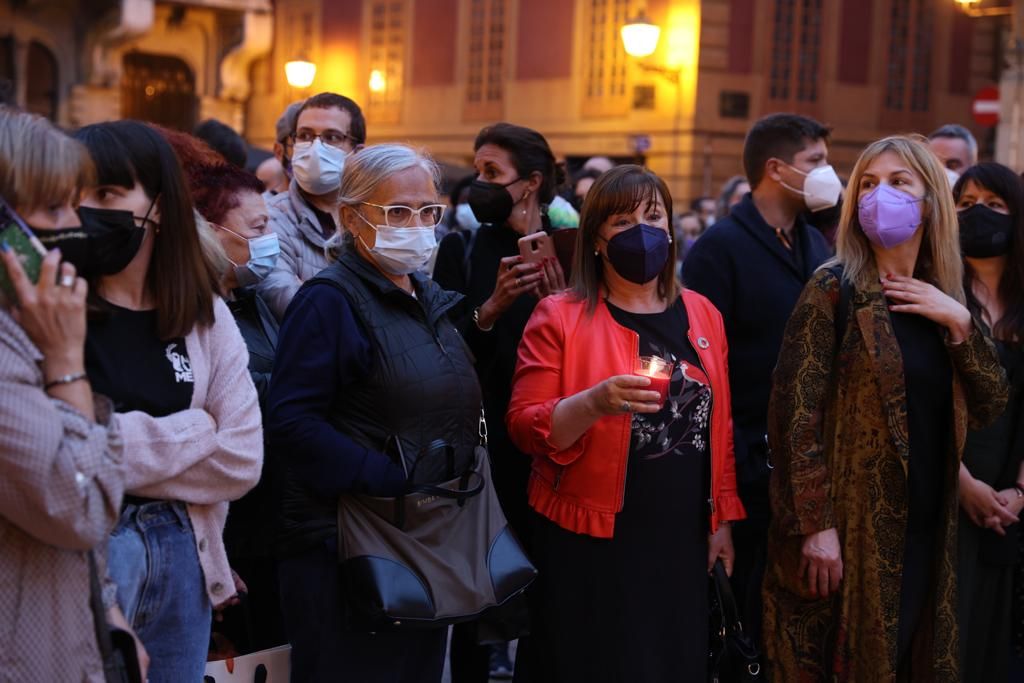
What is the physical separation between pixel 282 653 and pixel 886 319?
2.18 metres

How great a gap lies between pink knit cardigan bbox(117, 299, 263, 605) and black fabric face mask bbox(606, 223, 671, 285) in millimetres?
1297

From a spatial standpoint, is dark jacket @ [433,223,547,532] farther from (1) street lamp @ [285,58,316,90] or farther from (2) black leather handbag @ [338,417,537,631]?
(1) street lamp @ [285,58,316,90]

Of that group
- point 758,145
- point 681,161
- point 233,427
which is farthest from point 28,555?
point 681,161

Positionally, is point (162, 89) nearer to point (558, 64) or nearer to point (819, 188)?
point (558, 64)

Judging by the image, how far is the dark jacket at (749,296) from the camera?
→ 4672 millimetres

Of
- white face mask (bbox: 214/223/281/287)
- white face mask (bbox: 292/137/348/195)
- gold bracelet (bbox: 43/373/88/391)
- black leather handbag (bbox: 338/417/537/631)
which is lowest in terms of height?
black leather handbag (bbox: 338/417/537/631)

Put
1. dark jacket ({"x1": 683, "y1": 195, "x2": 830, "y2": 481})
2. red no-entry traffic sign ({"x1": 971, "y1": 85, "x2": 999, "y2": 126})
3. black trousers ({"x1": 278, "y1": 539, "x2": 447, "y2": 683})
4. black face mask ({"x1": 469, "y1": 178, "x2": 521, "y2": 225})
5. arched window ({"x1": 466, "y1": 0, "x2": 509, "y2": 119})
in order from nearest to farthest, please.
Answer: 1. black trousers ({"x1": 278, "y1": 539, "x2": 447, "y2": 683})
2. black face mask ({"x1": 469, "y1": 178, "x2": 521, "y2": 225})
3. dark jacket ({"x1": 683, "y1": 195, "x2": 830, "y2": 481})
4. red no-entry traffic sign ({"x1": 971, "y1": 85, "x2": 999, "y2": 126})
5. arched window ({"x1": 466, "y1": 0, "x2": 509, "y2": 119})

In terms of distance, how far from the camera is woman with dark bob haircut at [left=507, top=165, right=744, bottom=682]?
3.81 m

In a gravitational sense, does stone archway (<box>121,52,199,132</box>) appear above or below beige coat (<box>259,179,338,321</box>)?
above

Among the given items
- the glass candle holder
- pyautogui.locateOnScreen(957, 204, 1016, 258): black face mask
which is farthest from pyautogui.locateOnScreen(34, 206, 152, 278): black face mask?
pyautogui.locateOnScreen(957, 204, 1016, 258): black face mask

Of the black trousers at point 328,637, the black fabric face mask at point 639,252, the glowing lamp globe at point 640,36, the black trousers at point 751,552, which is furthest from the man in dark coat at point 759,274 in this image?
the glowing lamp globe at point 640,36

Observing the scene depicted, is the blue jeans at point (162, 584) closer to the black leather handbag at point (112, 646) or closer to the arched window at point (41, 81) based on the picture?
the black leather handbag at point (112, 646)

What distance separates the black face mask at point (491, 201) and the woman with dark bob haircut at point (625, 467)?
2.10ft

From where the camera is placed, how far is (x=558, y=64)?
18.3 meters
